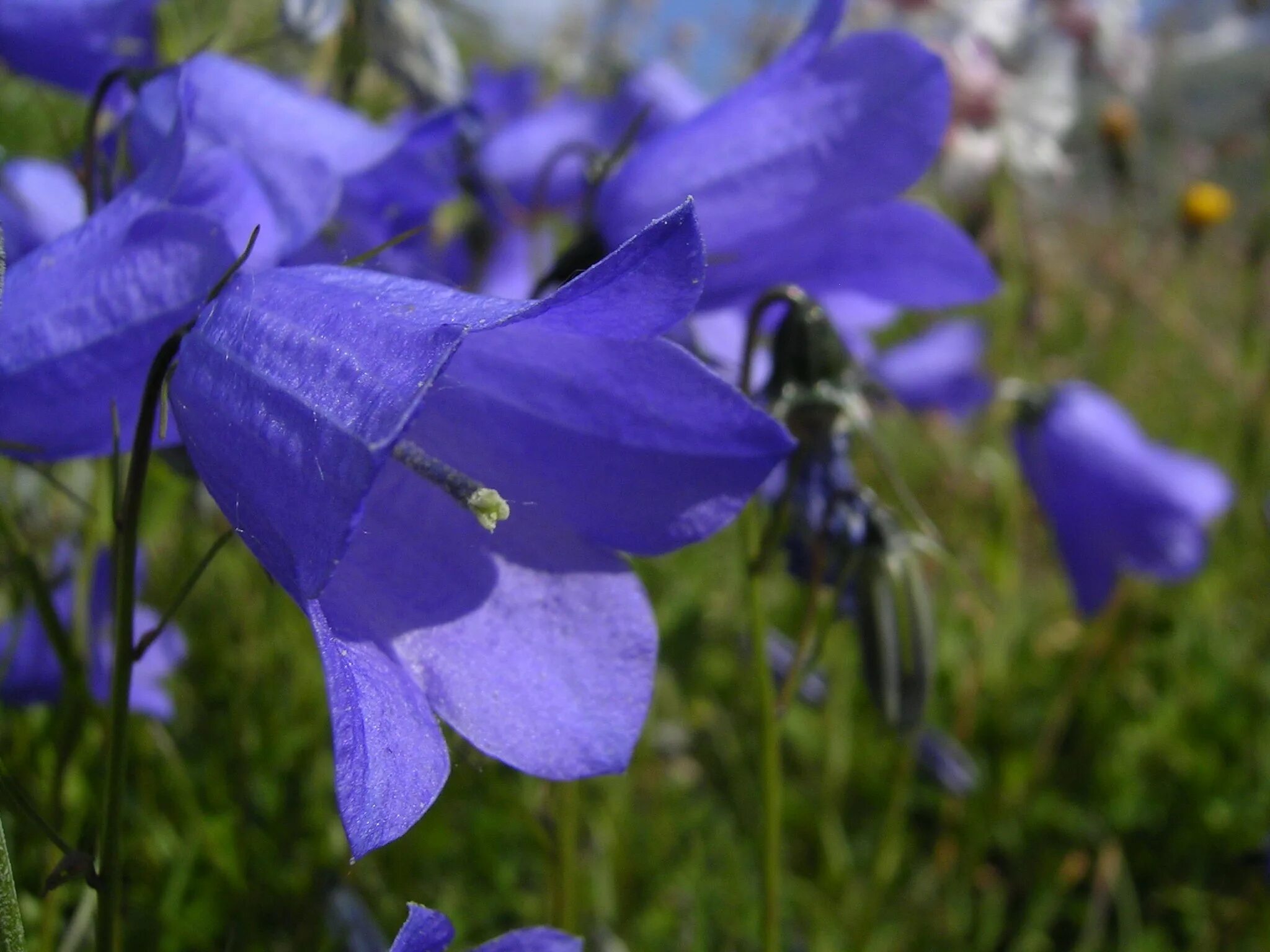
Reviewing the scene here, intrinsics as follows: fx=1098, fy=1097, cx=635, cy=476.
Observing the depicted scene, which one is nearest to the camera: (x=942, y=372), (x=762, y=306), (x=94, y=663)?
(x=762, y=306)

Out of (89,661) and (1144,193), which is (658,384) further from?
(1144,193)

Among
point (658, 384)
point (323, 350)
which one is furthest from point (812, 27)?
point (323, 350)

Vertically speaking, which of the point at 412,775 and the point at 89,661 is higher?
the point at 412,775

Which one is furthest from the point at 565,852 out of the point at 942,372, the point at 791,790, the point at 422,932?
the point at 942,372

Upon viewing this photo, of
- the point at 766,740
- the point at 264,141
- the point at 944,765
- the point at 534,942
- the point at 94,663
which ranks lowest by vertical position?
the point at 944,765

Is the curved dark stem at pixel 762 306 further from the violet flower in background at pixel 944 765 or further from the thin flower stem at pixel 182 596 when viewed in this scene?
the violet flower in background at pixel 944 765

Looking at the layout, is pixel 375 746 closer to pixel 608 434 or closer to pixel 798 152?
pixel 608 434
